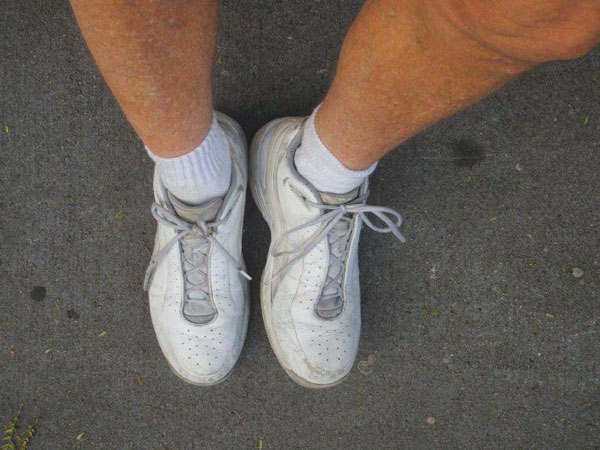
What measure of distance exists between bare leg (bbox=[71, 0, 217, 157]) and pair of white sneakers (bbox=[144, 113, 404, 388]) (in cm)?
30

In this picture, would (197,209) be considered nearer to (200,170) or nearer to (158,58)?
(200,170)

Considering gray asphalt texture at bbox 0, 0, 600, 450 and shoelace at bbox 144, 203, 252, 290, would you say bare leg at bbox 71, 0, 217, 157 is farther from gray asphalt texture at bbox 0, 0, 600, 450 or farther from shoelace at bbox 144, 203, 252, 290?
gray asphalt texture at bbox 0, 0, 600, 450

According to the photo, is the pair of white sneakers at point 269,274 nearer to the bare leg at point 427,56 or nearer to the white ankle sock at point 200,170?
the white ankle sock at point 200,170

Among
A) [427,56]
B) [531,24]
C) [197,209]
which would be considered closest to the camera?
[531,24]

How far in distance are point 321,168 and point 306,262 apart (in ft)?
0.81

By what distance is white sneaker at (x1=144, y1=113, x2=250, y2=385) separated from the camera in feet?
3.50

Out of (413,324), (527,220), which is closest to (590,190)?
(527,220)

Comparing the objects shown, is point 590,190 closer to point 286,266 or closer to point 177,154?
point 286,266

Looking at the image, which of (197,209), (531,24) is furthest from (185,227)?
(531,24)

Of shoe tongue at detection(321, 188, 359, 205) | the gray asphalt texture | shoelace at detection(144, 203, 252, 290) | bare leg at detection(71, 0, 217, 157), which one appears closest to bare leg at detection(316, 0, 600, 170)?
shoe tongue at detection(321, 188, 359, 205)

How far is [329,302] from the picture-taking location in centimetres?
113

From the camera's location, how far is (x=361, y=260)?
1.30m

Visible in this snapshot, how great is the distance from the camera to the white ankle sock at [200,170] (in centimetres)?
83

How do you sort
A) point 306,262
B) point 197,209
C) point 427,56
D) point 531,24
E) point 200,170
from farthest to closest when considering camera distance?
point 306,262, point 197,209, point 200,170, point 427,56, point 531,24
